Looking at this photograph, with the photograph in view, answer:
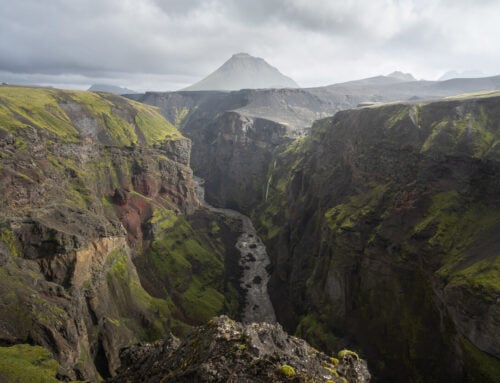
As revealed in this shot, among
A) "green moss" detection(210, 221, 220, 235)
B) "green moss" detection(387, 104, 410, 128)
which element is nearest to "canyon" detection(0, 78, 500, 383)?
"green moss" detection(387, 104, 410, 128)

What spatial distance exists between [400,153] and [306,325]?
4445cm

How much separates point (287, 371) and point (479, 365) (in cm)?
3593

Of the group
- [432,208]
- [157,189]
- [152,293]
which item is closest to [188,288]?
[152,293]

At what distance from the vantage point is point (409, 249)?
213ft

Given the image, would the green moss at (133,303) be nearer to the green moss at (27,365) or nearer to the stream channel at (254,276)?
the stream channel at (254,276)

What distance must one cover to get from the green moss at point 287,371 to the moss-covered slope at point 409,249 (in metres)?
34.7

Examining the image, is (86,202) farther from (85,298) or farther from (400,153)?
(400,153)

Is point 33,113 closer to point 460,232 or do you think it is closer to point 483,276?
point 460,232

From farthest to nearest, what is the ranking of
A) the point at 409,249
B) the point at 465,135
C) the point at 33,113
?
the point at 33,113
the point at 465,135
the point at 409,249

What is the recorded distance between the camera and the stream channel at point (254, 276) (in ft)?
309

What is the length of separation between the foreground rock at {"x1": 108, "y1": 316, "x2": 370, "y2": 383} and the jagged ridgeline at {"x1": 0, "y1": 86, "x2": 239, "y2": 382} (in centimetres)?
1540

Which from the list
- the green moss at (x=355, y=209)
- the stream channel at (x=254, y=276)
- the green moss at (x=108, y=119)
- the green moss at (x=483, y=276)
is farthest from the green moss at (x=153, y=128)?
the green moss at (x=483, y=276)

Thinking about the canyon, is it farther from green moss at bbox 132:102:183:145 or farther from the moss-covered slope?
green moss at bbox 132:102:183:145

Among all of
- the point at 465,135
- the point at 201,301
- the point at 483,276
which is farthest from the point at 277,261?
the point at 483,276
